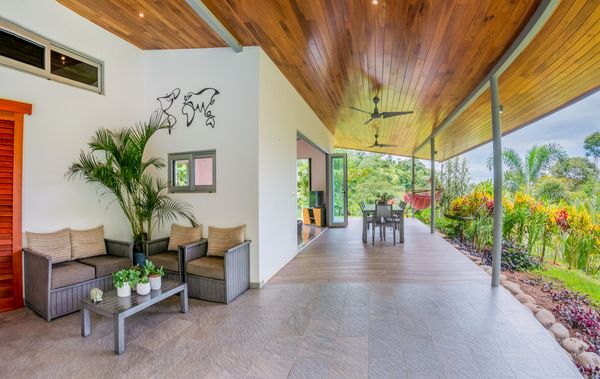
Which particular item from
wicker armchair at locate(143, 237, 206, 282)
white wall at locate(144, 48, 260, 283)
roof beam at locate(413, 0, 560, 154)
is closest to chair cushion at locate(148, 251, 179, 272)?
wicker armchair at locate(143, 237, 206, 282)

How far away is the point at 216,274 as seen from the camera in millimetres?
3094

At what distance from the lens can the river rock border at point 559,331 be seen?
2018mm

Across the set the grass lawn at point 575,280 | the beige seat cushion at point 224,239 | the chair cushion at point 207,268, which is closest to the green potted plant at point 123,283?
the chair cushion at point 207,268

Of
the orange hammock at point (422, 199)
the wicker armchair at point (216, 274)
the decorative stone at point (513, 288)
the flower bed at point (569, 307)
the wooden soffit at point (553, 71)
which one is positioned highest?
the wooden soffit at point (553, 71)

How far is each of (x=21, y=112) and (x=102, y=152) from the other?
0.91 m

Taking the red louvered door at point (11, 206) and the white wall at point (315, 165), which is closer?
the red louvered door at point (11, 206)

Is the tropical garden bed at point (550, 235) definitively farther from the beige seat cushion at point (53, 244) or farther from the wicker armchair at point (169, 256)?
the beige seat cushion at point (53, 244)

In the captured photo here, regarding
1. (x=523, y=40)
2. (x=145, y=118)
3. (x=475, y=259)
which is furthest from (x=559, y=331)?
(x=145, y=118)

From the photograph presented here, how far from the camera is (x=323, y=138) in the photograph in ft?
25.7

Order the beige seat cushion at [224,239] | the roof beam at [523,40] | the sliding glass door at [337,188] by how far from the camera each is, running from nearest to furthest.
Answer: the roof beam at [523,40]
the beige seat cushion at [224,239]
the sliding glass door at [337,188]

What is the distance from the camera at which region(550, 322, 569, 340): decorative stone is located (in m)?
2.34

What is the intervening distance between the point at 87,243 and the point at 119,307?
161 centimetres

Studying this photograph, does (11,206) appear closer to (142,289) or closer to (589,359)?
(142,289)

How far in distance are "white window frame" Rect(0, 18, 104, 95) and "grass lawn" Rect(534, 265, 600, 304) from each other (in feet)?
21.0
